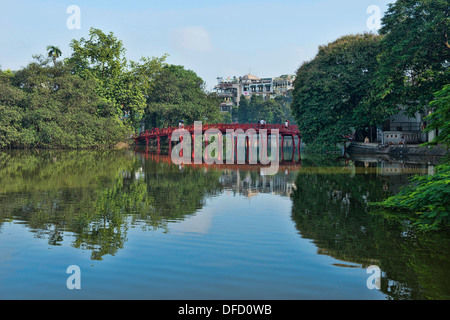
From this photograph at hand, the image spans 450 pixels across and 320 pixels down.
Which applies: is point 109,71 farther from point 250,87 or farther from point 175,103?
point 250,87

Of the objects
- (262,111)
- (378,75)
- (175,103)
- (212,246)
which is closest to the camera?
(212,246)

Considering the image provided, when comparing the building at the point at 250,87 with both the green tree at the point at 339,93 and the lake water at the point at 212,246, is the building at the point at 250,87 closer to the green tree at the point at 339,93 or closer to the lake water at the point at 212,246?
the green tree at the point at 339,93

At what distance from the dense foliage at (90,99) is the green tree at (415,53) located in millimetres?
25555

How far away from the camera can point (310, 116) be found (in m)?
37.8

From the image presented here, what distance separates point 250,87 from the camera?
12694cm

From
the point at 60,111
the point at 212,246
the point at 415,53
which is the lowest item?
the point at 212,246

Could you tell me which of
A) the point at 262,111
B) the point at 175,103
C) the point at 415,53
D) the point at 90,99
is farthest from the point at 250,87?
the point at 415,53

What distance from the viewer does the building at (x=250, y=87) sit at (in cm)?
11881

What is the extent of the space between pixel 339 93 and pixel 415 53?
863cm

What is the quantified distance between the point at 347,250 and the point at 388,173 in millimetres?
15229

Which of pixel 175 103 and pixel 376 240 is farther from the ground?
pixel 175 103

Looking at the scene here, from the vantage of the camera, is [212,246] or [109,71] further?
[109,71]

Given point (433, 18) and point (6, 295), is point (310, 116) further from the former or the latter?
point (6, 295)
